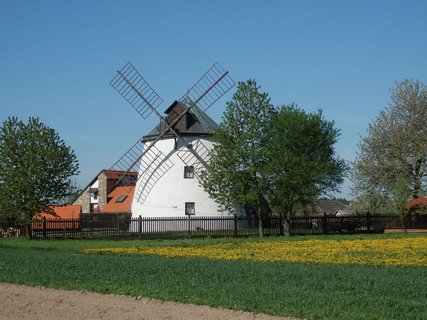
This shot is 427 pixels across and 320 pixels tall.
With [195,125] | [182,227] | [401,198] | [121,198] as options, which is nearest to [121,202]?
[121,198]

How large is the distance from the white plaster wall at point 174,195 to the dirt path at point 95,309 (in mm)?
32747

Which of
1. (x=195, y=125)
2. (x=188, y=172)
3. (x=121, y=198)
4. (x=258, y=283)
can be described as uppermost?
(x=195, y=125)

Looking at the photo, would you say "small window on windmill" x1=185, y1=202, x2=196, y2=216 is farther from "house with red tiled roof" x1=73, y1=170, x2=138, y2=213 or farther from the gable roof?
"house with red tiled roof" x1=73, y1=170, x2=138, y2=213

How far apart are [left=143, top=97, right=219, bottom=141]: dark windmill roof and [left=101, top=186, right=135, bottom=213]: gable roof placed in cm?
1630

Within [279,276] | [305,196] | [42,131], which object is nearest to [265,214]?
[305,196]

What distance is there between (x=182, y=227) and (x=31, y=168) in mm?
11155

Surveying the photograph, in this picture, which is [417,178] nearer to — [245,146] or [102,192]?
[245,146]

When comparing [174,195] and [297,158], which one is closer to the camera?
[297,158]

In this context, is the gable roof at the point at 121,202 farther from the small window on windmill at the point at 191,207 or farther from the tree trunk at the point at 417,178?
the tree trunk at the point at 417,178

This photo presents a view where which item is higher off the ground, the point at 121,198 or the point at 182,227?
the point at 121,198

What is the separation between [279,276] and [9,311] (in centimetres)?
677

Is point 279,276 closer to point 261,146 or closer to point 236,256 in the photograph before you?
point 236,256

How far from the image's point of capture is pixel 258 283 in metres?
14.8

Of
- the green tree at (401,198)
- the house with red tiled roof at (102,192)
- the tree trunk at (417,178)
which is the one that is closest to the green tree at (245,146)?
the green tree at (401,198)
